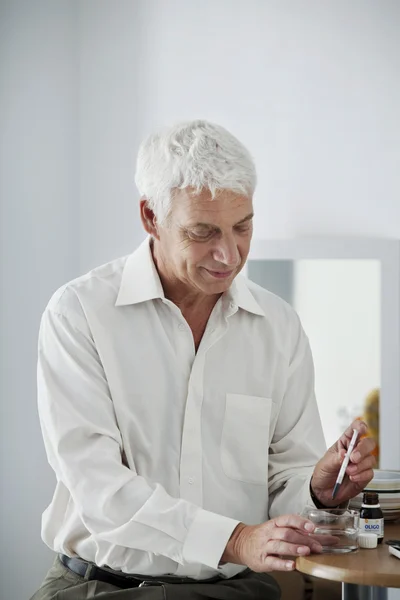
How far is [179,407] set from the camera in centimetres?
199

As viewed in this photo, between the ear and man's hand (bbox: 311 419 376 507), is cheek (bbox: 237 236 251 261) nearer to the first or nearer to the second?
the ear

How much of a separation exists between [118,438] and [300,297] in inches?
48.1

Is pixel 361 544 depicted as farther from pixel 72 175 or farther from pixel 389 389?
pixel 72 175

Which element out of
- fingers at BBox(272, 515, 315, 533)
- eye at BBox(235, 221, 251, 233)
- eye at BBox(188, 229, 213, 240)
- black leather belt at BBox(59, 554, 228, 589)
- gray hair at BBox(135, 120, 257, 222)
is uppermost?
gray hair at BBox(135, 120, 257, 222)

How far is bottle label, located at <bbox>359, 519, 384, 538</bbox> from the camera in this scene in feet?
5.73

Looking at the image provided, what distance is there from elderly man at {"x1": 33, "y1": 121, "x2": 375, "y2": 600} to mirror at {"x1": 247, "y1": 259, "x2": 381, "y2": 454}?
75 cm

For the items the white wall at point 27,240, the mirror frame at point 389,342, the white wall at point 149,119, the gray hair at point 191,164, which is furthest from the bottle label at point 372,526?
the white wall at point 27,240

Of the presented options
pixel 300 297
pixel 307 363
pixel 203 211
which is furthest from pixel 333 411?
pixel 203 211

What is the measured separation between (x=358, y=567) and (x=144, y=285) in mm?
777

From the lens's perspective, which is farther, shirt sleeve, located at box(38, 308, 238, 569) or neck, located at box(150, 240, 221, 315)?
neck, located at box(150, 240, 221, 315)

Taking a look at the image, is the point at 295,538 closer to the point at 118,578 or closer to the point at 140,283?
the point at 118,578

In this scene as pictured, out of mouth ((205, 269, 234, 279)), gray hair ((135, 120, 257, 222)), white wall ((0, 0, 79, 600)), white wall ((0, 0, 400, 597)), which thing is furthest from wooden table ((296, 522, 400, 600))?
white wall ((0, 0, 79, 600))

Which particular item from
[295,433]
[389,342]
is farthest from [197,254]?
[389,342]

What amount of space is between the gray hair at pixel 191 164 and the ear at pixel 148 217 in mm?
18
